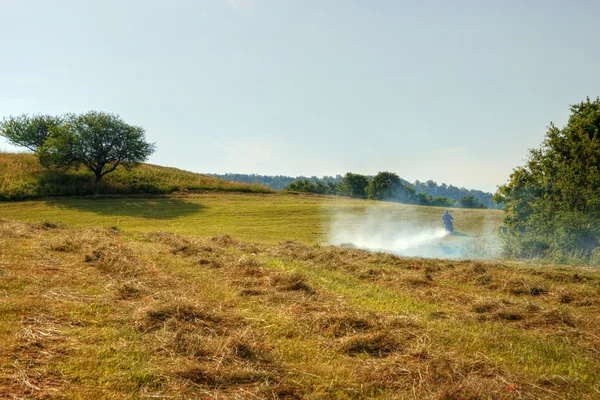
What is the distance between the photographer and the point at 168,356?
16.8 feet

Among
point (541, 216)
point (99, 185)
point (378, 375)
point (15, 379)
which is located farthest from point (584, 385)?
point (99, 185)

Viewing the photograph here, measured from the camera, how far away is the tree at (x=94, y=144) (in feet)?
148

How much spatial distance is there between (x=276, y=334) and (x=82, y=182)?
156ft

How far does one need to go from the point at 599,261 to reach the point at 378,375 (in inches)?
643

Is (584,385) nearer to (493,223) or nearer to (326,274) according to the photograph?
(326,274)

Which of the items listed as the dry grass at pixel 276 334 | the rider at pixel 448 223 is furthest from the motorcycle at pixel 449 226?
the dry grass at pixel 276 334

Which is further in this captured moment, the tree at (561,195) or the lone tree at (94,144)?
the lone tree at (94,144)

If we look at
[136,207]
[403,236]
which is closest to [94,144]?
[136,207]

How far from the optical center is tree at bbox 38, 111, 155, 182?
45125mm

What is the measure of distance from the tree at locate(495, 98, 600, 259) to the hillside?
3759 cm

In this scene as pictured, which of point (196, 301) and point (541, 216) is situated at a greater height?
point (541, 216)

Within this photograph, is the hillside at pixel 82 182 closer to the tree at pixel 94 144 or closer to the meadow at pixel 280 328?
the tree at pixel 94 144

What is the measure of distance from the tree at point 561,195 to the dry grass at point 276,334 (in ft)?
30.1

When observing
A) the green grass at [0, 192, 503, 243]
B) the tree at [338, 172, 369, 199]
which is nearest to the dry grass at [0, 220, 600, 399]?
the green grass at [0, 192, 503, 243]
